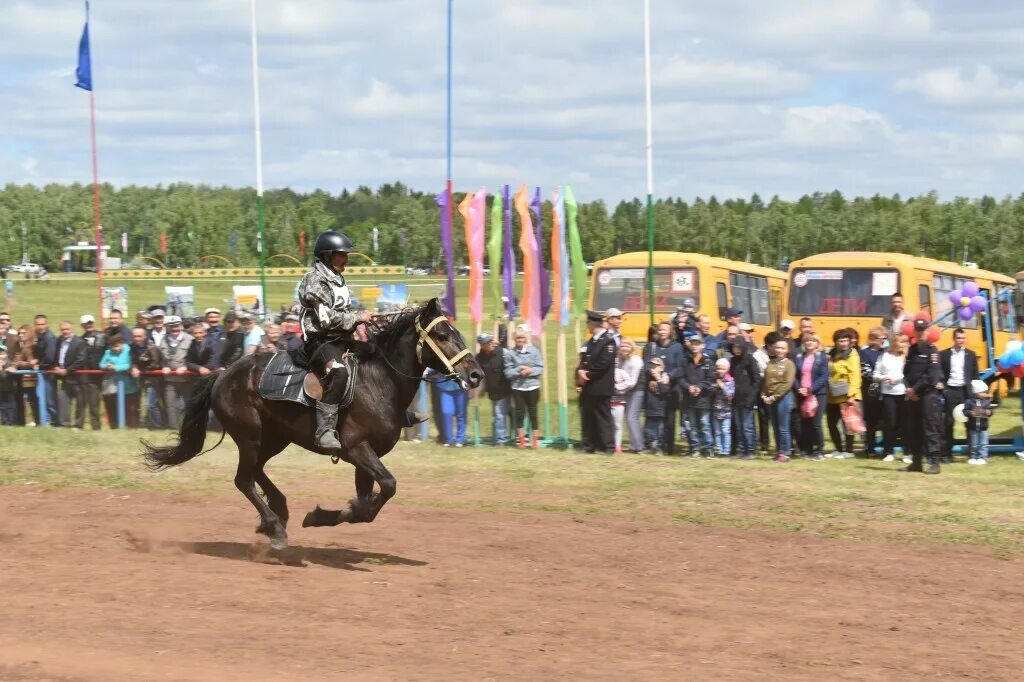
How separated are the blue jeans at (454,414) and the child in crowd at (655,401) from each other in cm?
279

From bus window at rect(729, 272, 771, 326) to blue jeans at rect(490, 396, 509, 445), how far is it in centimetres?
951

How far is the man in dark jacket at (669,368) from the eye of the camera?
17.8m

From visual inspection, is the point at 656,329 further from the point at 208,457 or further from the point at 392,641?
the point at 392,641

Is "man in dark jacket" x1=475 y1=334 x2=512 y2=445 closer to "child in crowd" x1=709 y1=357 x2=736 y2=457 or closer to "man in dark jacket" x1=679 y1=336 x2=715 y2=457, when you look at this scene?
"man in dark jacket" x1=679 y1=336 x2=715 y2=457

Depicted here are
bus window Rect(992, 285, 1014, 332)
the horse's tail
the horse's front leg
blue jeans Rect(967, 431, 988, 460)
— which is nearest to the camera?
the horse's front leg

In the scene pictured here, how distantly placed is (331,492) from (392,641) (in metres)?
6.99

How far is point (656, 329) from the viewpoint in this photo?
1833 centimetres

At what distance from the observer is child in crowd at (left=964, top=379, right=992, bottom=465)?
16.6m

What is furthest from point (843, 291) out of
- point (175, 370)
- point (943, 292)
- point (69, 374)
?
point (69, 374)

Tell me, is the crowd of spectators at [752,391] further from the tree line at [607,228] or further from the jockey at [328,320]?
the tree line at [607,228]

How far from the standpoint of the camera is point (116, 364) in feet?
67.7

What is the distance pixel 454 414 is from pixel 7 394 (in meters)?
8.04

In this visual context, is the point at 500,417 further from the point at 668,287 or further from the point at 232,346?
the point at 668,287

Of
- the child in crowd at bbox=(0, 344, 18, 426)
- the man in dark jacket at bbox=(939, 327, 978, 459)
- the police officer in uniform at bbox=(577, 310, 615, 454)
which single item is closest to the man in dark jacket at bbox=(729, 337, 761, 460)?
the police officer in uniform at bbox=(577, 310, 615, 454)
